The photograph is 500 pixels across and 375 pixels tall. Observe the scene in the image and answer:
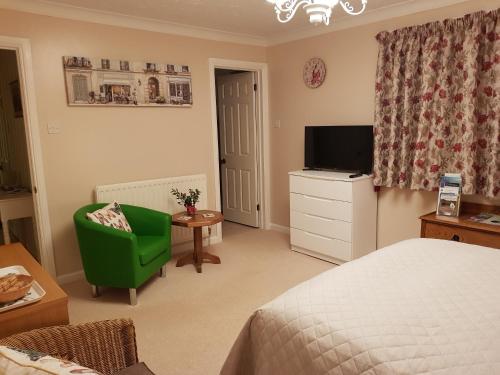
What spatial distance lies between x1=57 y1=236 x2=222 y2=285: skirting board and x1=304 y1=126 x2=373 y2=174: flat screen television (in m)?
1.46

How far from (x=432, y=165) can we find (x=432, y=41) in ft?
3.45

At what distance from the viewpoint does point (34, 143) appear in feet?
Answer: 10.9

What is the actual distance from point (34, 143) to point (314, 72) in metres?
2.94

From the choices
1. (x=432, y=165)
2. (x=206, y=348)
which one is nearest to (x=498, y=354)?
(x=206, y=348)

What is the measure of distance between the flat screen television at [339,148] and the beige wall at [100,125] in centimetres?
122

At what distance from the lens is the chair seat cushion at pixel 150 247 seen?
125 inches

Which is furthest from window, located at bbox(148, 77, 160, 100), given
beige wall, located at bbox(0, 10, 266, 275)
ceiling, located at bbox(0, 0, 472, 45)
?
ceiling, located at bbox(0, 0, 472, 45)

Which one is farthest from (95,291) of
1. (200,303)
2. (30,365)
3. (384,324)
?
(384,324)

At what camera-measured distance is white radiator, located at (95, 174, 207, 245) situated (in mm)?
3773

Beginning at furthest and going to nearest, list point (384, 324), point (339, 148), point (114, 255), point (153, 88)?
point (339, 148)
point (153, 88)
point (114, 255)
point (384, 324)

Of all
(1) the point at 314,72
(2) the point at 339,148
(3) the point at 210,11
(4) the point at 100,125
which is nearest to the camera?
(3) the point at 210,11

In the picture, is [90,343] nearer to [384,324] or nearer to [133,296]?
[384,324]

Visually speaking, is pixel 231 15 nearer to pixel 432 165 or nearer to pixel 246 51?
pixel 246 51

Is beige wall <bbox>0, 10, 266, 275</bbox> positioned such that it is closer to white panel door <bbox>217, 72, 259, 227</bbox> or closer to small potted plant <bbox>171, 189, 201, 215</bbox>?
small potted plant <bbox>171, 189, 201, 215</bbox>
